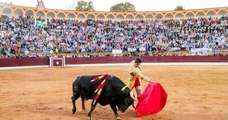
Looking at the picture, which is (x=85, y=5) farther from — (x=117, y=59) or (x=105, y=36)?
(x=117, y=59)

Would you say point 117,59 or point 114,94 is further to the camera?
point 117,59

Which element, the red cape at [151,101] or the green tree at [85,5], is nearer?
the red cape at [151,101]

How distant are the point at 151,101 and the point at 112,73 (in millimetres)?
10691

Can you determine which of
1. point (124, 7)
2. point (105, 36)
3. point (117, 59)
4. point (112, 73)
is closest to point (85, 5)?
point (124, 7)

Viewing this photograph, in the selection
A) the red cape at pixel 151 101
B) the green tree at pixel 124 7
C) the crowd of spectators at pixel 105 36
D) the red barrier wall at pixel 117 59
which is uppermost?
the green tree at pixel 124 7

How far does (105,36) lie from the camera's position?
31.8 meters

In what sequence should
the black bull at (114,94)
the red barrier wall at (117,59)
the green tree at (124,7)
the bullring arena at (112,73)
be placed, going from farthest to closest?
the green tree at (124,7) < the red barrier wall at (117,59) < the bullring arena at (112,73) < the black bull at (114,94)

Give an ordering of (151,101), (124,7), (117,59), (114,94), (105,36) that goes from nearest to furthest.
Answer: (114,94)
(151,101)
(117,59)
(105,36)
(124,7)

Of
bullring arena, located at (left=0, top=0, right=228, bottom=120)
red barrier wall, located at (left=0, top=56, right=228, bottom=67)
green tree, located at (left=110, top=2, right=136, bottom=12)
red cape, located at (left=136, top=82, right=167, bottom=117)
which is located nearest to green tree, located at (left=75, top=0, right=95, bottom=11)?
green tree, located at (left=110, top=2, right=136, bottom=12)

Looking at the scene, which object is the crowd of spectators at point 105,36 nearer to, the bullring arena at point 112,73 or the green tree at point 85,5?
the bullring arena at point 112,73

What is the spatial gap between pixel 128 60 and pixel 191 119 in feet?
69.3

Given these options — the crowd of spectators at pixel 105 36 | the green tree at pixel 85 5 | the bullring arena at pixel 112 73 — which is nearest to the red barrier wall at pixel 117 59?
the bullring arena at pixel 112 73

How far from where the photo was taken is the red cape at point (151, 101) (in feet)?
20.0

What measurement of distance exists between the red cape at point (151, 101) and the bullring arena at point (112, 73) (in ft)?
0.54
